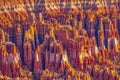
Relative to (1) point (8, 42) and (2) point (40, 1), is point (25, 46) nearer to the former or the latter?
(1) point (8, 42)

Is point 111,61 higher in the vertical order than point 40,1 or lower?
lower

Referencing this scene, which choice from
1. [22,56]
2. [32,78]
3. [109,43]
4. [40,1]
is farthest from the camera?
[40,1]

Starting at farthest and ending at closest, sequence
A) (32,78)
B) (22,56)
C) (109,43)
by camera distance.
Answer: (109,43) → (22,56) → (32,78)

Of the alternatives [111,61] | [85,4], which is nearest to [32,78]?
[111,61]

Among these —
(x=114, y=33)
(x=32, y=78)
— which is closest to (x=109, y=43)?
(x=114, y=33)

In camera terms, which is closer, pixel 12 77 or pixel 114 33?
pixel 12 77

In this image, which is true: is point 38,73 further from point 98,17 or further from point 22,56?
point 98,17
